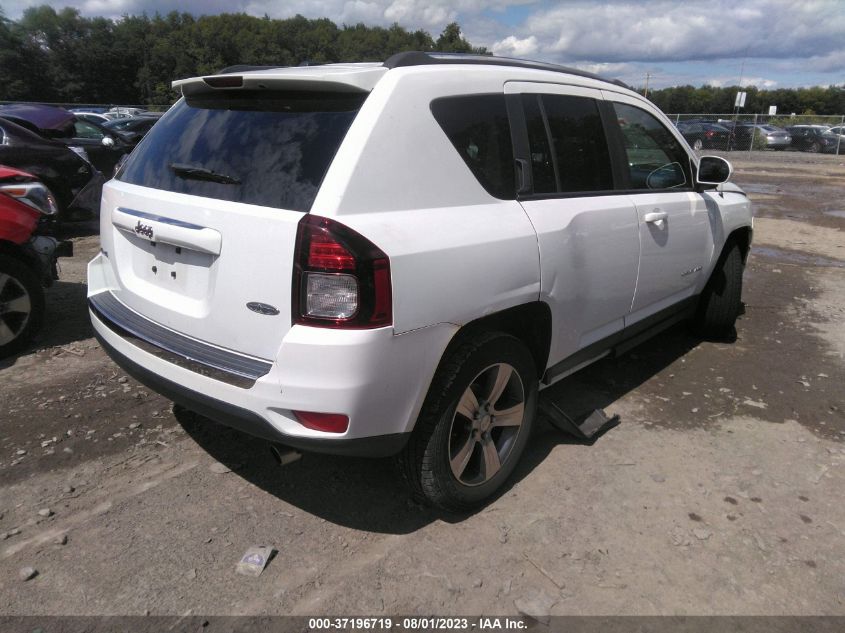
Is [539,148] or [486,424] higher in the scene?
[539,148]

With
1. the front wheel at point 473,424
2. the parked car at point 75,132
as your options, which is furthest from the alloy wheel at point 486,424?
the parked car at point 75,132

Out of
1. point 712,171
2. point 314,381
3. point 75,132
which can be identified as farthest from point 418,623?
point 75,132

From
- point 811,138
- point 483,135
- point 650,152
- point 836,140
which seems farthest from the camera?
point 811,138

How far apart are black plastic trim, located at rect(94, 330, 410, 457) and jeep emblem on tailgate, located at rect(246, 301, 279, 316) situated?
0.37 meters

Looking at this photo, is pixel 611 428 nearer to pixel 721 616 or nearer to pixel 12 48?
pixel 721 616

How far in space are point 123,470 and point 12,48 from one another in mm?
88586

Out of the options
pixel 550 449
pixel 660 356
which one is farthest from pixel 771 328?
pixel 550 449

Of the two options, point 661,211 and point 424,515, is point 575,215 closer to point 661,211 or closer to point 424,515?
point 661,211

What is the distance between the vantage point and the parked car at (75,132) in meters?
9.13

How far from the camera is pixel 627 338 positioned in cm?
386

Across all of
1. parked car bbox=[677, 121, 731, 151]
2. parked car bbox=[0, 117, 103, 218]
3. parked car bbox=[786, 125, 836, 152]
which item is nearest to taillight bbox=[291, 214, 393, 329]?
→ parked car bbox=[0, 117, 103, 218]

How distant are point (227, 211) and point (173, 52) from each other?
96.6 m

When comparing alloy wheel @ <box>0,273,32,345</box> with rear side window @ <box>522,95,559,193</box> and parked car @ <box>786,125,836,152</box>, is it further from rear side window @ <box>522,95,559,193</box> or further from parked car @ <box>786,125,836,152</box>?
parked car @ <box>786,125,836,152</box>

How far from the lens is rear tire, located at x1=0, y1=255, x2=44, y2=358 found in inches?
169
